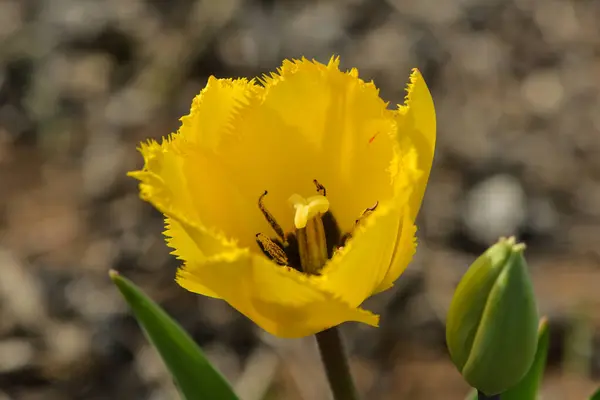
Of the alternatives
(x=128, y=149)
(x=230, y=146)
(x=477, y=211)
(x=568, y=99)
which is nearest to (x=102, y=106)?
(x=128, y=149)

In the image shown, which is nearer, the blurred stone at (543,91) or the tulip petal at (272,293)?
the tulip petal at (272,293)

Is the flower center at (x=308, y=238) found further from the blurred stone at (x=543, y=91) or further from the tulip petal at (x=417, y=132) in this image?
the blurred stone at (x=543, y=91)

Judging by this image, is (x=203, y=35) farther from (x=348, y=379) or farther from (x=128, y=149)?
(x=348, y=379)

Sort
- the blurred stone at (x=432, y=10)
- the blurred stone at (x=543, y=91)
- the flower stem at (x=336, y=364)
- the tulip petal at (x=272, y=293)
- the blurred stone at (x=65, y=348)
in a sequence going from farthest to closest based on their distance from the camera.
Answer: the blurred stone at (x=432, y=10) → the blurred stone at (x=543, y=91) → the blurred stone at (x=65, y=348) → the flower stem at (x=336, y=364) → the tulip petal at (x=272, y=293)

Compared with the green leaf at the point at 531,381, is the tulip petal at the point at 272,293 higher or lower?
higher

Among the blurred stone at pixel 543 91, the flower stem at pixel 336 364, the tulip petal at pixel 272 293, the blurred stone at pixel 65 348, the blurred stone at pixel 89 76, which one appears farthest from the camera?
the blurred stone at pixel 89 76

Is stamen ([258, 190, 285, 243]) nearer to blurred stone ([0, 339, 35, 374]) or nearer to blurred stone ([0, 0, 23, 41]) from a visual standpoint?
blurred stone ([0, 339, 35, 374])

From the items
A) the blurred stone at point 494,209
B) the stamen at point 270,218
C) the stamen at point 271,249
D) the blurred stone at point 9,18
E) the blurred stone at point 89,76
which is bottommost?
the blurred stone at point 494,209

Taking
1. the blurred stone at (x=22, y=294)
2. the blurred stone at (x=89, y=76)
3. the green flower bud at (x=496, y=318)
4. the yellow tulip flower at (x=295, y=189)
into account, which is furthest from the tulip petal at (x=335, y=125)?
the blurred stone at (x=89, y=76)
